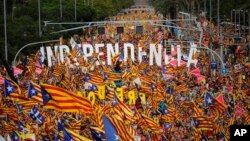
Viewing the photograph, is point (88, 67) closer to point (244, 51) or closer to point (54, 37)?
point (54, 37)

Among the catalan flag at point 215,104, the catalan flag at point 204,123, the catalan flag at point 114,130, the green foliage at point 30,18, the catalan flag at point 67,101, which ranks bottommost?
the catalan flag at point 204,123

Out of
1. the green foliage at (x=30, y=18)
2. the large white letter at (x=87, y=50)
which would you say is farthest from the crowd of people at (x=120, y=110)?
the green foliage at (x=30, y=18)

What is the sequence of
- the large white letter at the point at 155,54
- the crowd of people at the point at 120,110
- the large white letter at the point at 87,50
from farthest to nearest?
1. the large white letter at the point at 87,50
2. the large white letter at the point at 155,54
3. the crowd of people at the point at 120,110

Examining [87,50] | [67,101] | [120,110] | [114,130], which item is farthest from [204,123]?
[87,50]

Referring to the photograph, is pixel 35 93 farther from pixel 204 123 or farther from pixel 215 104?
pixel 215 104

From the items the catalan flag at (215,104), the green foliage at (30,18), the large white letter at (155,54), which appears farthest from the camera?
the green foliage at (30,18)

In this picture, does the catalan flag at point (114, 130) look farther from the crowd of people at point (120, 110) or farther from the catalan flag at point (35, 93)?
the catalan flag at point (35, 93)

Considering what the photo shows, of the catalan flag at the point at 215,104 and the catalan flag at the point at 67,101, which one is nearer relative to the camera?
the catalan flag at the point at 67,101

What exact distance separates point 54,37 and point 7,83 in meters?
35.4

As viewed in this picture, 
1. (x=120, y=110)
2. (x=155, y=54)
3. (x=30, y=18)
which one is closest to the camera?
(x=120, y=110)

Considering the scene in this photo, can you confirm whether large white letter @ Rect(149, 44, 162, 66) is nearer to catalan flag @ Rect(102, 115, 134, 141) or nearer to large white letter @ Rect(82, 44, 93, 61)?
large white letter @ Rect(82, 44, 93, 61)

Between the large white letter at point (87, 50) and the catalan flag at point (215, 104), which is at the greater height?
the large white letter at point (87, 50)

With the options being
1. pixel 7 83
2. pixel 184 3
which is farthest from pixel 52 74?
pixel 184 3

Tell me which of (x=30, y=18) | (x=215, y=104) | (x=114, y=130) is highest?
(x=30, y=18)
